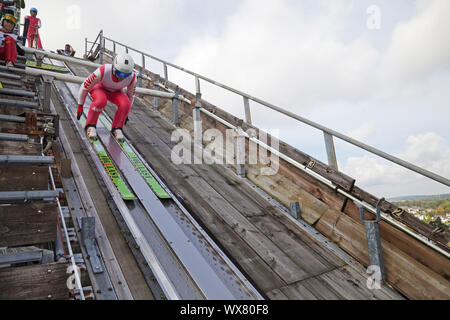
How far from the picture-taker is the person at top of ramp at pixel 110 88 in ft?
15.9

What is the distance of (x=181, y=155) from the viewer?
5.38m

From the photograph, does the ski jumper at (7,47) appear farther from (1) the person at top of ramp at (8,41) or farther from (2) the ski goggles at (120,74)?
(2) the ski goggles at (120,74)

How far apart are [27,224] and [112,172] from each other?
201cm

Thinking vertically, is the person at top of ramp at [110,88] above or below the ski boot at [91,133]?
above

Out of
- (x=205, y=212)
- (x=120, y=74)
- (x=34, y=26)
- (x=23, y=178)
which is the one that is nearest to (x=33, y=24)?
(x=34, y=26)

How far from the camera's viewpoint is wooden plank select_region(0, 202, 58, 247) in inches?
72.5

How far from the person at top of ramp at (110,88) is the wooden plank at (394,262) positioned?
4276 millimetres

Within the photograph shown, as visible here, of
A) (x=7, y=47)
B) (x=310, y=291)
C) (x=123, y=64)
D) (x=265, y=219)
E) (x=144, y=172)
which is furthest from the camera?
(x=7, y=47)

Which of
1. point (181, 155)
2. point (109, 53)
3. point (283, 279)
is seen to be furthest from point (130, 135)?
point (109, 53)

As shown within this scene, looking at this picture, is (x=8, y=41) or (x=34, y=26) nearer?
(x=8, y=41)

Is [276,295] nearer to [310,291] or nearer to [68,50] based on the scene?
[310,291]

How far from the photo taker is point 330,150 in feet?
12.5

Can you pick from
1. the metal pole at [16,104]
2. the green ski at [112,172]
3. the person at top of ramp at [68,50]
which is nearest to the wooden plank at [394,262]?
the green ski at [112,172]
